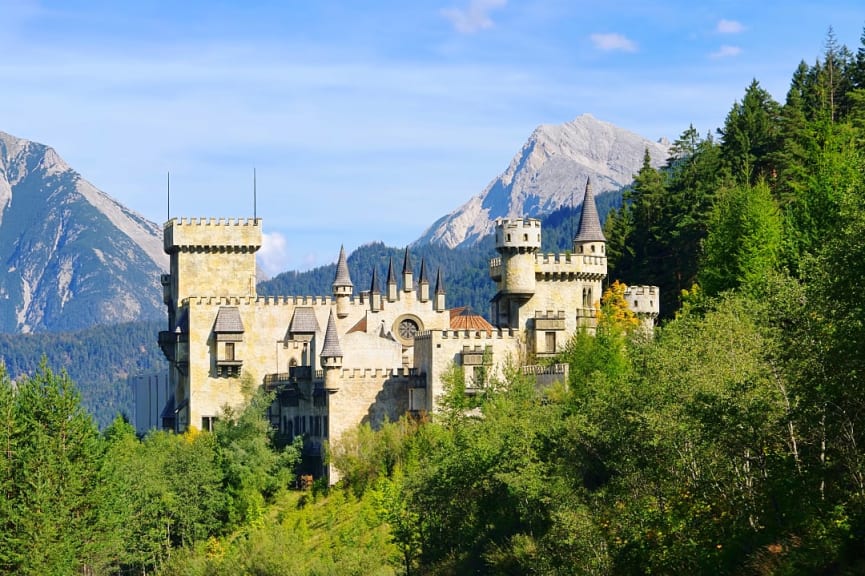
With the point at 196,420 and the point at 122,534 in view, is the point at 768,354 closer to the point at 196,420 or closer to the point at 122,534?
the point at 122,534

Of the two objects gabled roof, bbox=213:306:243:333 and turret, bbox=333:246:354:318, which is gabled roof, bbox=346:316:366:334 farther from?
gabled roof, bbox=213:306:243:333

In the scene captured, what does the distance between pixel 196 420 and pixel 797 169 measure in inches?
1412

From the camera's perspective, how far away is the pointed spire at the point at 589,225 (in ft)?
295

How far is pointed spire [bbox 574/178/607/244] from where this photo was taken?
89.9 meters

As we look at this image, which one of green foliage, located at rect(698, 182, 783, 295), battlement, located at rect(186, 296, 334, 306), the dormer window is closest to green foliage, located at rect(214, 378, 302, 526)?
the dormer window

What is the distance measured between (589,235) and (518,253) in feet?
18.4

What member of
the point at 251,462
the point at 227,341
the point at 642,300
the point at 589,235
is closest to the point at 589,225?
the point at 589,235

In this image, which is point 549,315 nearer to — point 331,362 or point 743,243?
point 331,362

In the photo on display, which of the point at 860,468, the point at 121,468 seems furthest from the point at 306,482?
the point at 860,468

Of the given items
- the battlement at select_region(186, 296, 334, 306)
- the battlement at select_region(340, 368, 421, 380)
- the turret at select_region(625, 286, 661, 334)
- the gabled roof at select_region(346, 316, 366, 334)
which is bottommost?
the battlement at select_region(340, 368, 421, 380)

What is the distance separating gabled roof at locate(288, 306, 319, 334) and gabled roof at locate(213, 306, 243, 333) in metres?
3.03

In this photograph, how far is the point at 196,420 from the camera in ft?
307

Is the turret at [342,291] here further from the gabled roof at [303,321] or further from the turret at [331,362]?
the turret at [331,362]

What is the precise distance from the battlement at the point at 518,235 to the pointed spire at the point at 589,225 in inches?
174
